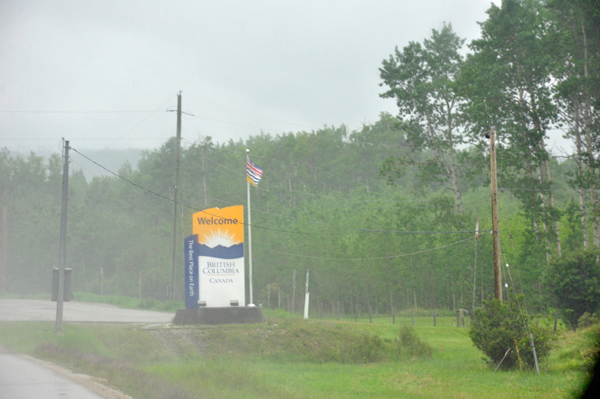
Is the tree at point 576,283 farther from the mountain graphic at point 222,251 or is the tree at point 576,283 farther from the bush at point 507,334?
the mountain graphic at point 222,251

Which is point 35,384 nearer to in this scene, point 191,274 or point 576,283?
point 191,274

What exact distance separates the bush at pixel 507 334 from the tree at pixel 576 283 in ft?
31.3

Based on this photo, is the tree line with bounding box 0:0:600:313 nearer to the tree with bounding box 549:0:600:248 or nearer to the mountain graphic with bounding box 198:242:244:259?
the tree with bounding box 549:0:600:248

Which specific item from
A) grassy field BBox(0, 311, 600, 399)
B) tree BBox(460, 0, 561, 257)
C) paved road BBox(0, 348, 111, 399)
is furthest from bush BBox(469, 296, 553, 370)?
tree BBox(460, 0, 561, 257)

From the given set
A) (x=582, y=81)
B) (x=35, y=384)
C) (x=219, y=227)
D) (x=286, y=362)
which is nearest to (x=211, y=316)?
(x=219, y=227)

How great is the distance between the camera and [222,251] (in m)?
25.5

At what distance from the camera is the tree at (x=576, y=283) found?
2697 centimetres

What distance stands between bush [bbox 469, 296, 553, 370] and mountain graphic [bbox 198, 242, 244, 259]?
35.3ft

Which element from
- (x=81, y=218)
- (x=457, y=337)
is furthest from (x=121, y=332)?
(x=81, y=218)

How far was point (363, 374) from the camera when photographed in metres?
19.3

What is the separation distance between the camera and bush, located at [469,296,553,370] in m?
18.3

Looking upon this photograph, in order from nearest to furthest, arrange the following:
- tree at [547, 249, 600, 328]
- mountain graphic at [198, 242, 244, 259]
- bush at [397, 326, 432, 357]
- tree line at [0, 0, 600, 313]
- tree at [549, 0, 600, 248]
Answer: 1. bush at [397, 326, 432, 357]
2. mountain graphic at [198, 242, 244, 259]
3. tree at [547, 249, 600, 328]
4. tree at [549, 0, 600, 248]
5. tree line at [0, 0, 600, 313]

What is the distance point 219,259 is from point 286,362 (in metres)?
5.49

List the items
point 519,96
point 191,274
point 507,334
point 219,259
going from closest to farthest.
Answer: point 507,334 → point 191,274 → point 219,259 → point 519,96
